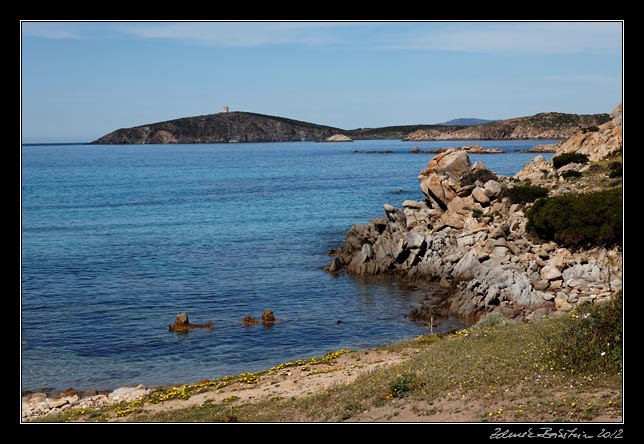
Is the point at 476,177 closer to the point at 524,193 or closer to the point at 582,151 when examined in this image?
the point at 524,193

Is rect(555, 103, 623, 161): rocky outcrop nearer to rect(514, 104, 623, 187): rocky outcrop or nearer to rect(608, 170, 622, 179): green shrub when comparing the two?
rect(514, 104, 623, 187): rocky outcrop

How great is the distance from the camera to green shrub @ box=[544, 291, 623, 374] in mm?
16062

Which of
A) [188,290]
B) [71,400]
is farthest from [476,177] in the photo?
[71,400]

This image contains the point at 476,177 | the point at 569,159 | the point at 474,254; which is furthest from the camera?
the point at 569,159

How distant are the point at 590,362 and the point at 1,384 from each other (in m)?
11.5

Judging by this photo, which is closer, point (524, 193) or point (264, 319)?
point (264, 319)

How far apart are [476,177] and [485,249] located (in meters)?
13.0

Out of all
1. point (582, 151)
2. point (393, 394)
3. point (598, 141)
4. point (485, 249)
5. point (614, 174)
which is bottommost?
point (393, 394)

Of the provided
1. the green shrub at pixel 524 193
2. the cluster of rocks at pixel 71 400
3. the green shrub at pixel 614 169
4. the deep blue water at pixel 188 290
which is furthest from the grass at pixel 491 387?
the green shrub at pixel 614 169

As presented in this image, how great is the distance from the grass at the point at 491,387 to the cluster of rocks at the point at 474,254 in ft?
27.0

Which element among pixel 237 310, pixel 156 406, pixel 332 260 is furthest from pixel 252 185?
pixel 156 406

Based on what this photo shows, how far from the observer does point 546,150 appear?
16275cm

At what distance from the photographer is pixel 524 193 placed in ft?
150

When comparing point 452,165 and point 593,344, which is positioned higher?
point 452,165
